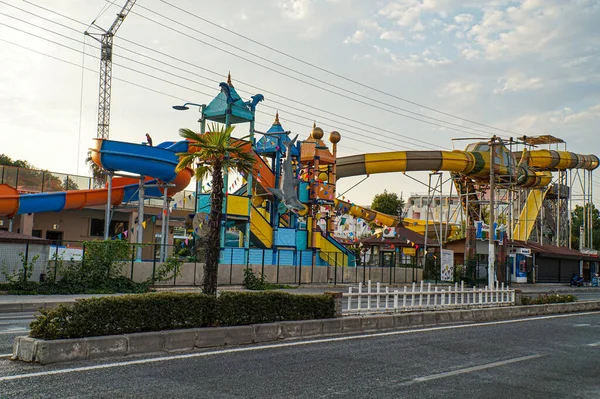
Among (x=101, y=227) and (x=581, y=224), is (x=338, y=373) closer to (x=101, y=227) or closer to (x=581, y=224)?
(x=101, y=227)

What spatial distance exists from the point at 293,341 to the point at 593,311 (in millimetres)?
16823

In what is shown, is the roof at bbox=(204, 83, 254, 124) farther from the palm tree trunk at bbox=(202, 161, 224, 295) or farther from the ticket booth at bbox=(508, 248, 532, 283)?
the ticket booth at bbox=(508, 248, 532, 283)

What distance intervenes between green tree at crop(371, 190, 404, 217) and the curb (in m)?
74.5

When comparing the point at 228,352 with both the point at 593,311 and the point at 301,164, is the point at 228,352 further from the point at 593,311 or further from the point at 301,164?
the point at 301,164

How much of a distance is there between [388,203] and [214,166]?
265 ft

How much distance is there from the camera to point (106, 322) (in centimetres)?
925

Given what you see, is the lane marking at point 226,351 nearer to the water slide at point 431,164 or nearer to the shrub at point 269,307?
the shrub at point 269,307

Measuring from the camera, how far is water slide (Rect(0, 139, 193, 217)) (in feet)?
98.9

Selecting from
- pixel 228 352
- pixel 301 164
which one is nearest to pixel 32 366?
pixel 228 352

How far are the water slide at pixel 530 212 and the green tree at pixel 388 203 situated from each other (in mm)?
29262

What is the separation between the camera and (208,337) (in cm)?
1036

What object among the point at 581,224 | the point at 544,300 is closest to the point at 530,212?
the point at 544,300

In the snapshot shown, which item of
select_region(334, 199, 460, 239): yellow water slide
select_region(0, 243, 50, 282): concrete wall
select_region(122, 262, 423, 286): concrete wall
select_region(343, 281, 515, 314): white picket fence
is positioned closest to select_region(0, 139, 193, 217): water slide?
select_region(122, 262, 423, 286): concrete wall

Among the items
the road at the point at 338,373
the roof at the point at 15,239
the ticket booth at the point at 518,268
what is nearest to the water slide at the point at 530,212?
the ticket booth at the point at 518,268
